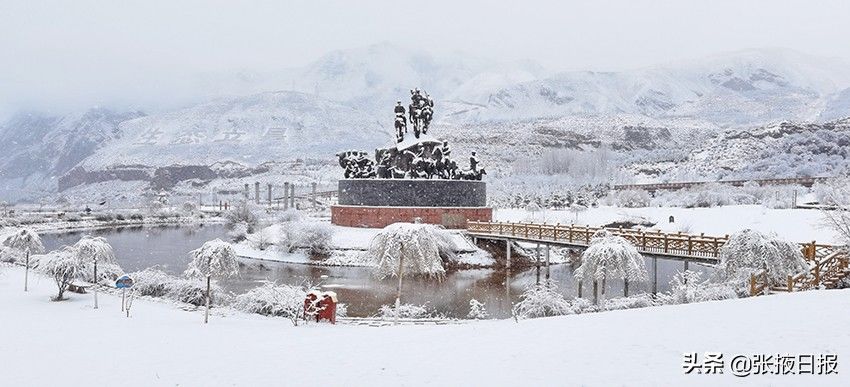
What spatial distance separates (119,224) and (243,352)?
76484 millimetres

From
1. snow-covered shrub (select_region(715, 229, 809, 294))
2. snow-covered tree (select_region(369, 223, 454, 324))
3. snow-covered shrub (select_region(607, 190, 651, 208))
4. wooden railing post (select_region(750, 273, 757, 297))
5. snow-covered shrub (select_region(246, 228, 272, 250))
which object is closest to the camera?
wooden railing post (select_region(750, 273, 757, 297))

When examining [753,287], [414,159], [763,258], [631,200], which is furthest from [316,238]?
[631,200]

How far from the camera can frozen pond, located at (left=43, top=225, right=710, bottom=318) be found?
28.2m

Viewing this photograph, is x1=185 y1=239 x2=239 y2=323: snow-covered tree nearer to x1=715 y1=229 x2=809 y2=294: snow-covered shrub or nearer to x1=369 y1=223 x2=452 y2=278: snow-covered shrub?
x1=369 y1=223 x2=452 y2=278: snow-covered shrub

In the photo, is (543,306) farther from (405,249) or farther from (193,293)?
(193,293)

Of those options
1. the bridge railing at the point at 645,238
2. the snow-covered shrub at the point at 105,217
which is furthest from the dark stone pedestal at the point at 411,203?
the snow-covered shrub at the point at 105,217

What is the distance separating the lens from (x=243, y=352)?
45.7 ft

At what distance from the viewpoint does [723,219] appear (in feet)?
194

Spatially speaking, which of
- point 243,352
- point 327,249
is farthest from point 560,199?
point 243,352

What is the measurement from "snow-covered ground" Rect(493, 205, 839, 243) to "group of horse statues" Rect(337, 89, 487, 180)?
38.7 feet

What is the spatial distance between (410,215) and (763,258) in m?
30.2

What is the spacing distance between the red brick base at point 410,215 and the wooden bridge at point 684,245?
8.31 feet

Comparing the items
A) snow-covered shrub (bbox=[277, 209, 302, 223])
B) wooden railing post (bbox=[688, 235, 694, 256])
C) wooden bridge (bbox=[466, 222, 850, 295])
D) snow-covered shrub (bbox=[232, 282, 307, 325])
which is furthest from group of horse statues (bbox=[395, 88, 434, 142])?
snow-covered shrub (bbox=[232, 282, 307, 325])

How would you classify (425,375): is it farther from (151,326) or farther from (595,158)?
(595,158)
